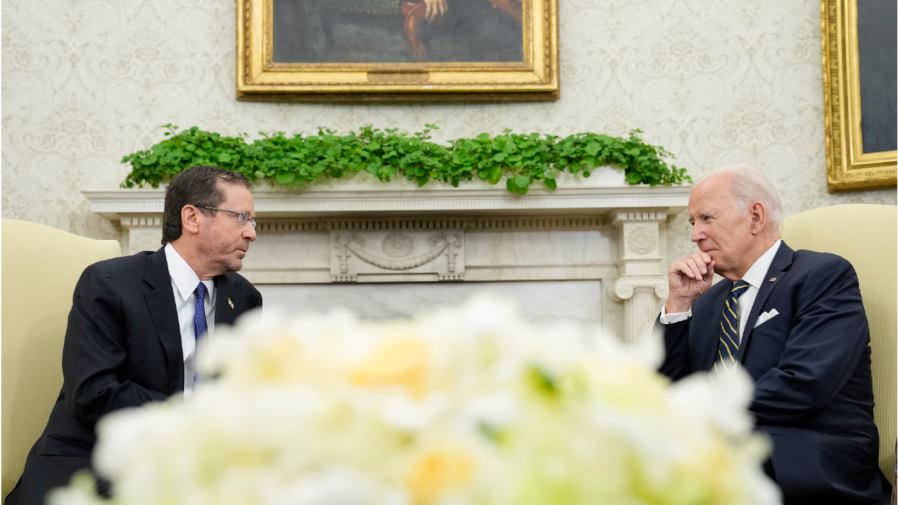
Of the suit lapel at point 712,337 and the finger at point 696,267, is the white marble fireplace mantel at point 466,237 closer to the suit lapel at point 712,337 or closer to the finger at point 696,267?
the suit lapel at point 712,337

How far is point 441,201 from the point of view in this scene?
336 centimetres

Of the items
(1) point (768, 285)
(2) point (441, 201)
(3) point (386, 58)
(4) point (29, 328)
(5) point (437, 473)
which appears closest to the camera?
(5) point (437, 473)

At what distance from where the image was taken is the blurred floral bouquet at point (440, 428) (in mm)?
413

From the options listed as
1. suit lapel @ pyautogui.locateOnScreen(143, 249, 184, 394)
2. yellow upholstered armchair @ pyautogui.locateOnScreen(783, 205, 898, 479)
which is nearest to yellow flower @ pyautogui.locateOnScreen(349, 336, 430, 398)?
suit lapel @ pyautogui.locateOnScreen(143, 249, 184, 394)

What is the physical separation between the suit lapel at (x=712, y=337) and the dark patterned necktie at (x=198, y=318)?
1636mm

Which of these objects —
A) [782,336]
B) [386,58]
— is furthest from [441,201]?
[782,336]

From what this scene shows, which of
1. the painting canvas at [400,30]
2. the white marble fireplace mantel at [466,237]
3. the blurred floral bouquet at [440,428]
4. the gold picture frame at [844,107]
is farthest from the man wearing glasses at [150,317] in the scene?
the gold picture frame at [844,107]

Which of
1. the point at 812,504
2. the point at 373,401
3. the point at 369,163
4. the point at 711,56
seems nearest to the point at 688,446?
the point at 373,401

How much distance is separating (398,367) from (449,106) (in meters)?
3.49

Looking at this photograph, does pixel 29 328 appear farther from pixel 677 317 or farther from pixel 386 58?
pixel 386 58

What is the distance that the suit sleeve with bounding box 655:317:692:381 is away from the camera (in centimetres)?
225

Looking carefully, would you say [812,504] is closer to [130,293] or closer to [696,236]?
[696,236]

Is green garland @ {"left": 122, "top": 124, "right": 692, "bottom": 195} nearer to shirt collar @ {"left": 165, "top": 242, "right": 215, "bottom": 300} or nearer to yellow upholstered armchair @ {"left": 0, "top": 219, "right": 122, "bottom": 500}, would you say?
yellow upholstered armchair @ {"left": 0, "top": 219, "right": 122, "bottom": 500}

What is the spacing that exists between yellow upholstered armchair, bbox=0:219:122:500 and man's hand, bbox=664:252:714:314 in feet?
6.79
